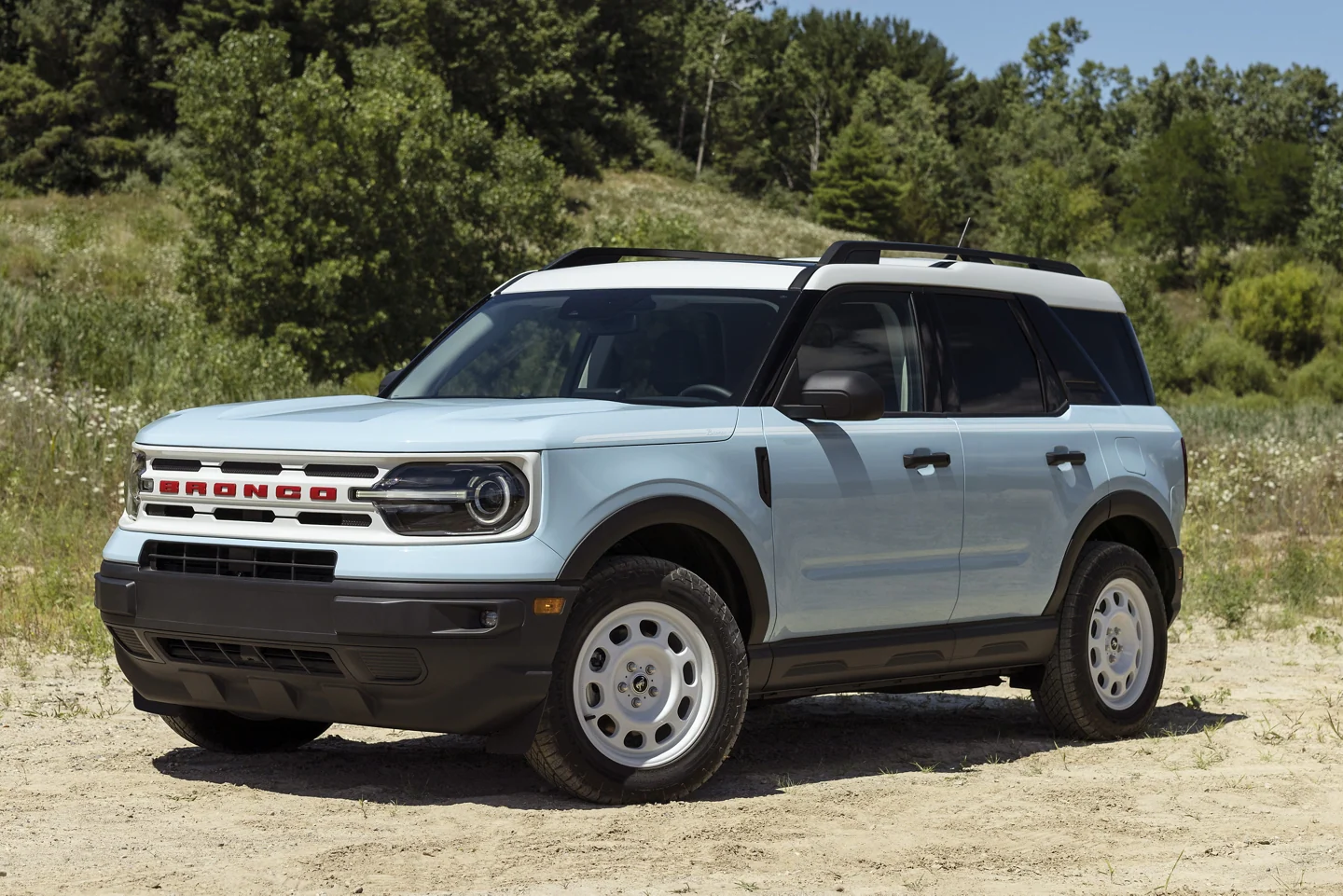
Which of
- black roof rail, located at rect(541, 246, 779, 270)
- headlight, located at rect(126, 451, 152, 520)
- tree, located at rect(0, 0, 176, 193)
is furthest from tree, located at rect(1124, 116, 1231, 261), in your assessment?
headlight, located at rect(126, 451, 152, 520)

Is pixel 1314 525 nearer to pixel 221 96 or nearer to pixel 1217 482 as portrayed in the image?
pixel 1217 482

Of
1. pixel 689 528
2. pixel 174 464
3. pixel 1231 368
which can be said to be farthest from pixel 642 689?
pixel 1231 368

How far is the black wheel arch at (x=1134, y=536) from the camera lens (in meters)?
7.40

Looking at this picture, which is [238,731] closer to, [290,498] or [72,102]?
[290,498]

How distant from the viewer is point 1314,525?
17.1m

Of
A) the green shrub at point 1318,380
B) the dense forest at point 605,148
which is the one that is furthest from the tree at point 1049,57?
the green shrub at point 1318,380

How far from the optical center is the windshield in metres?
6.32

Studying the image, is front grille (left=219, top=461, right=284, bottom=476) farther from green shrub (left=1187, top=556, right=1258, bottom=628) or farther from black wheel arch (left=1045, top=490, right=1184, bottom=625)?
green shrub (left=1187, top=556, right=1258, bottom=628)

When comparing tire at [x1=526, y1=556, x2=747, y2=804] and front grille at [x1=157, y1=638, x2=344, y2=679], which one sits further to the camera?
tire at [x1=526, y1=556, x2=747, y2=804]

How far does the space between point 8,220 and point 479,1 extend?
36357 mm

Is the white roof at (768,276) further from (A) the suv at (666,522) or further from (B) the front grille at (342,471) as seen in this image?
(B) the front grille at (342,471)

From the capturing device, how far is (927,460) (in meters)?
6.63

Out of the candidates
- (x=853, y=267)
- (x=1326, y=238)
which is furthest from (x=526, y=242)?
(x=1326, y=238)

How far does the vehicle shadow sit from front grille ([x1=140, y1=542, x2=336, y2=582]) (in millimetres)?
957
